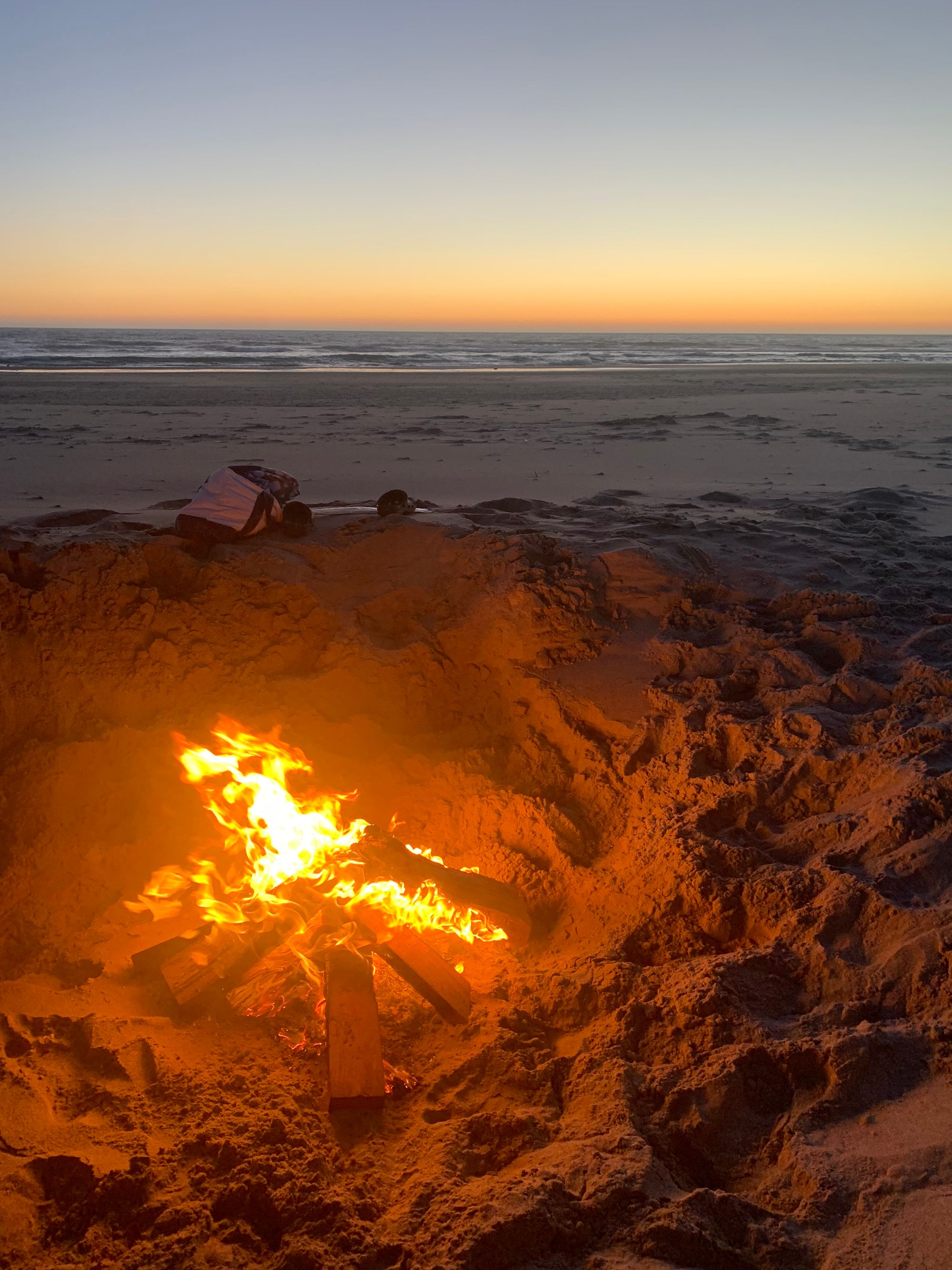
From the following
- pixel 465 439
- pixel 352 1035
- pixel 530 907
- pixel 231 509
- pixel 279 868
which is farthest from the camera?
pixel 465 439

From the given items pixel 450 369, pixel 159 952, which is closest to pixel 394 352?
pixel 450 369

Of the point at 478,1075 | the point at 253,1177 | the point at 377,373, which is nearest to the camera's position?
the point at 253,1177

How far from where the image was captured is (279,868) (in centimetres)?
344

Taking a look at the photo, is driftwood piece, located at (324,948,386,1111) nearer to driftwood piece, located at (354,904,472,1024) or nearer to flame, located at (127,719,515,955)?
driftwood piece, located at (354,904,472,1024)

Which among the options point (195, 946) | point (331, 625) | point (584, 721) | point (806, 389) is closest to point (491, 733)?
point (584, 721)

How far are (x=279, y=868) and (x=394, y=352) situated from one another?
36.4 m

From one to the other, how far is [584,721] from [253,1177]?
2365mm

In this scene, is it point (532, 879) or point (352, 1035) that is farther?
point (532, 879)

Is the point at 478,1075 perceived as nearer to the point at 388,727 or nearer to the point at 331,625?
the point at 388,727

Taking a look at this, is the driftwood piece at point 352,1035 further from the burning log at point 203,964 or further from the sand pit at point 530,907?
the burning log at point 203,964

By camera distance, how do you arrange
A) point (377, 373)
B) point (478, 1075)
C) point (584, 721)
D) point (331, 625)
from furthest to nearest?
point (377, 373) → point (331, 625) → point (584, 721) → point (478, 1075)

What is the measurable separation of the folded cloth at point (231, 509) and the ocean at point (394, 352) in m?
20.9

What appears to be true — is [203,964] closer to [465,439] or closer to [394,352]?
[465,439]

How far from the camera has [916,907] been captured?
102 inches
